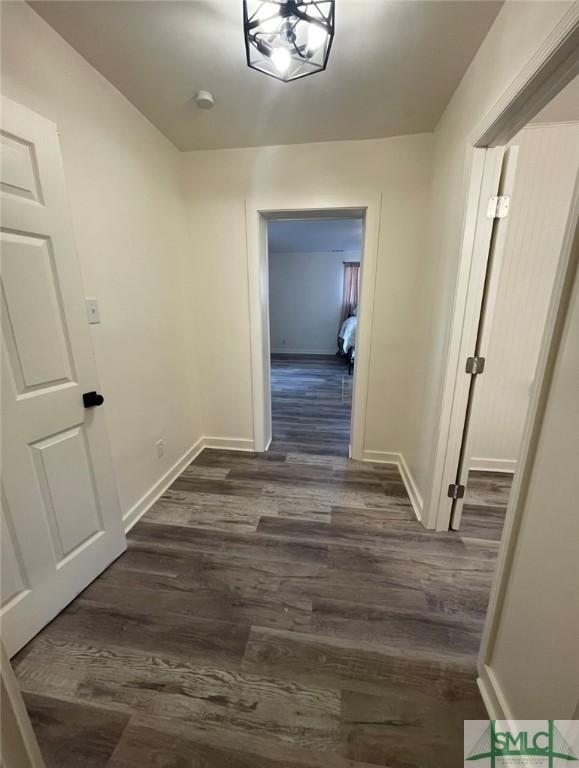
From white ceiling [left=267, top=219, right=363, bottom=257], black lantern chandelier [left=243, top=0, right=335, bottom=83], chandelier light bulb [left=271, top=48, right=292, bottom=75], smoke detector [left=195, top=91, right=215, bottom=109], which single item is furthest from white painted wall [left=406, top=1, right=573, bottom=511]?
white ceiling [left=267, top=219, right=363, bottom=257]

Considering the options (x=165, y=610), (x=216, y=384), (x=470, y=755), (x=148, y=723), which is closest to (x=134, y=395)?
(x=216, y=384)

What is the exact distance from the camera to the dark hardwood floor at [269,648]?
0.97 metres

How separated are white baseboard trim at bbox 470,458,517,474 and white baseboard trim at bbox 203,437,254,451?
198 centimetres

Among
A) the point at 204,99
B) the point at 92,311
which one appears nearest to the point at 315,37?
the point at 204,99

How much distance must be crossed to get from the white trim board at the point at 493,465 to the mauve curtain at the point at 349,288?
4621 mm

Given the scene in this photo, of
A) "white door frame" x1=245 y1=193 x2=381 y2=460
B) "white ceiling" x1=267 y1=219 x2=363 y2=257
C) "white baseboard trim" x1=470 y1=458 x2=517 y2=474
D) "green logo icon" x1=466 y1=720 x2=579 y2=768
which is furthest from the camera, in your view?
"white ceiling" x1=267 y1=219 x2=363 y2=257

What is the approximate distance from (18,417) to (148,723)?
1.18 metres

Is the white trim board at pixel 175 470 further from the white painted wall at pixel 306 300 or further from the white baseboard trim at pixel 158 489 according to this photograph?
the white painted wall at pixel 306 300

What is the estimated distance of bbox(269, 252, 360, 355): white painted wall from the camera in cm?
670

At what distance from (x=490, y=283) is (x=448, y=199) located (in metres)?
0.59

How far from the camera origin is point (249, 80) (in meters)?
1.54

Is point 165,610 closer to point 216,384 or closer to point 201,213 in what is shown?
point 216,384

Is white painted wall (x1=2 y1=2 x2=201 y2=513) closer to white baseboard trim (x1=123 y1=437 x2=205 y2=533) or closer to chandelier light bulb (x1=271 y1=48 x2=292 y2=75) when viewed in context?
white baseboard trim (x1=123 y1=437 x2=205 y2=533)

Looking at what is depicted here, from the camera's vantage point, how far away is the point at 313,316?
22.8 ft
